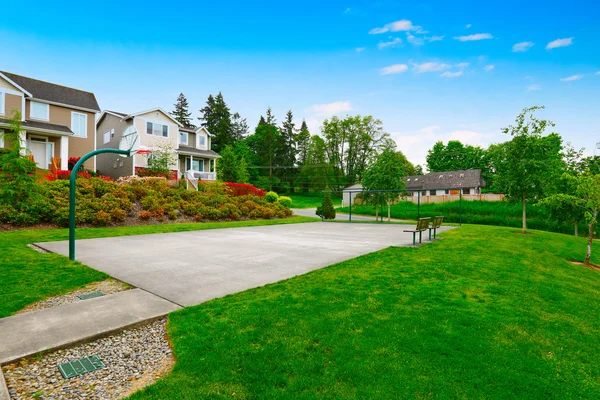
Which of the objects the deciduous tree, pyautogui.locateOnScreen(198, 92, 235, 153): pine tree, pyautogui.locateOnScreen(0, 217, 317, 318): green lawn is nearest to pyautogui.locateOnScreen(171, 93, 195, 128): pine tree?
pyautogui.locateOnScreen(198, 92, 235, 153): pine tree

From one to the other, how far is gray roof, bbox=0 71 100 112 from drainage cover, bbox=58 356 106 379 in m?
25.2

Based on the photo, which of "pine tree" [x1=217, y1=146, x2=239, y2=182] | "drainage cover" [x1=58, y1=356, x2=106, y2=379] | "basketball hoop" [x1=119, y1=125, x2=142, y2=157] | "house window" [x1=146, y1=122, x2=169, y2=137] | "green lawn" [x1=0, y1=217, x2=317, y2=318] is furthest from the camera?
"pine tree" [x1=217, y1=146, x2=239, y2=182]

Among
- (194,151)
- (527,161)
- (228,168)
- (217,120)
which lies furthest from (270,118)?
(527,161)

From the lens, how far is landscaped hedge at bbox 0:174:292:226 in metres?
11.9

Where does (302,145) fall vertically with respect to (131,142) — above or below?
above

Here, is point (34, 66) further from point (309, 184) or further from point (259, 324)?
point (309, 184)

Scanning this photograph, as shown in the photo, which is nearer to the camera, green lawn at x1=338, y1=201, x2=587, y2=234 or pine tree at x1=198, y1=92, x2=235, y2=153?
green lawn at x1=338, y1=201, x2=587, y2=234

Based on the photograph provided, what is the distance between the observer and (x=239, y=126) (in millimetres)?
66688

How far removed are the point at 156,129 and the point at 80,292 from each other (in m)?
25.3

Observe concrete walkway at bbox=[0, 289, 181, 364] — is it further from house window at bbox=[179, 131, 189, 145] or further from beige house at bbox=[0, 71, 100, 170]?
house window at bbox=[179, 131, 189, 145]

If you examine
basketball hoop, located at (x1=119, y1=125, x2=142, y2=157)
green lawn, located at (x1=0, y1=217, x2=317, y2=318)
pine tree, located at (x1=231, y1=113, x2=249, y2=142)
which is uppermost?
pine tree, located at (x1=231, y1=113, x2=249, y2=142)

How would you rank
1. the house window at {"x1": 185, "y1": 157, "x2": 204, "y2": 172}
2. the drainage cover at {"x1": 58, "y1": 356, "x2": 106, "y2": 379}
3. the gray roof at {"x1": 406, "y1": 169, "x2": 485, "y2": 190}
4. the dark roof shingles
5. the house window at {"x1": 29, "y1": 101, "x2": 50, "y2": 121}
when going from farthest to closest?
the gray roof at {"x1": 406, "y1": 169, "x2": 485, "y2": 190}
the house window at {"x1": 185, "y1": 157, "x2": 204, "y2": 172}
the dark roof shingles
the house window at {"x1": 29, "y1": 101, "x2": 50, "y2": 121}
the drainage cover at {"x1": 58, "y1": 356, "x2": 106, "y2": 379}

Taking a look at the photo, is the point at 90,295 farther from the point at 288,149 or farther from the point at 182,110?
the point at 182,110

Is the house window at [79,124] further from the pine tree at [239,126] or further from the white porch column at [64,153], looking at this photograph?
the pine tree at [239,126]
